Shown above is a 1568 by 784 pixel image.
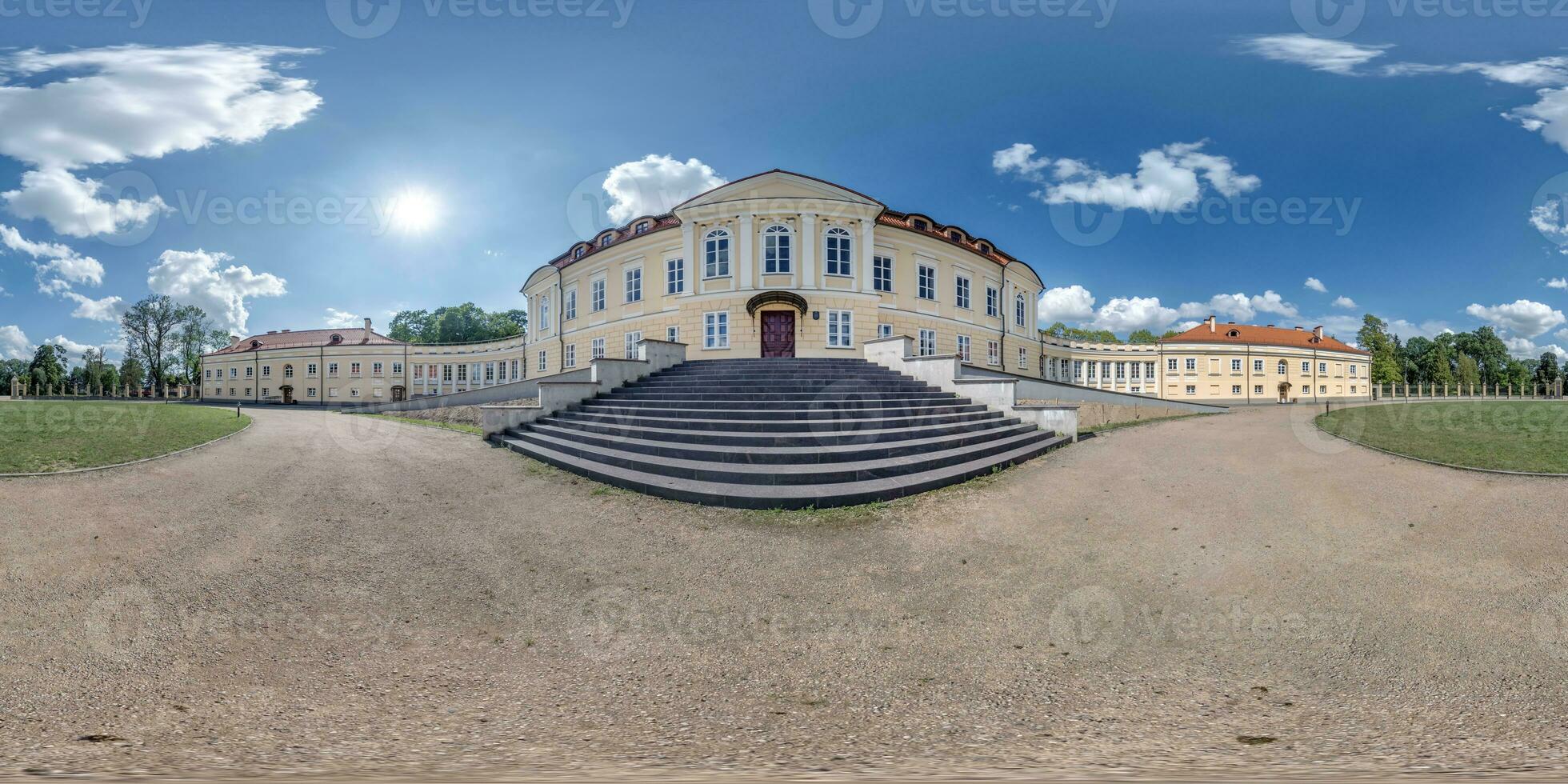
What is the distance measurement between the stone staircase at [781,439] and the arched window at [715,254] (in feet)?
27.4

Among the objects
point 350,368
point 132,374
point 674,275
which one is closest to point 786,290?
point 674,275

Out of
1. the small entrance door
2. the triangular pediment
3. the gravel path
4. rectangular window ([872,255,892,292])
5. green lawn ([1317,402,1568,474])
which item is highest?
the triangular pediment

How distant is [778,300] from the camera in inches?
853

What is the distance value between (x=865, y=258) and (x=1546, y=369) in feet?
379

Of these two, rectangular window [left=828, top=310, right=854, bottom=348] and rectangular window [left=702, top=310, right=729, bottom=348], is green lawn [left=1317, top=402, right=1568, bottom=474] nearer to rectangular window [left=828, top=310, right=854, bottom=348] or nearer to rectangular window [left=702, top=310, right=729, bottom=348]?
rectangular window [left=828, top=310, right=854, bottom=348]

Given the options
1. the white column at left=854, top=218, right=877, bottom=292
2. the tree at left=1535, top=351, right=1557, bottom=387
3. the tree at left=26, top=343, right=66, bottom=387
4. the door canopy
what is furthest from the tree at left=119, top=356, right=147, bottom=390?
the tree at left=1535, top=351, right=1557, bottom=387

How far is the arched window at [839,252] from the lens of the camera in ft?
73.3

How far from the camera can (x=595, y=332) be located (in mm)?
27797

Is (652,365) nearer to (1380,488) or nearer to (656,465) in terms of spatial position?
(656,465)

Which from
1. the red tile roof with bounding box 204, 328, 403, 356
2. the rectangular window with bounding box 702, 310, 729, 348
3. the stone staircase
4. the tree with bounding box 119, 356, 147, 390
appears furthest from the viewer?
the tree with bounding box 119, 356, 147, 390

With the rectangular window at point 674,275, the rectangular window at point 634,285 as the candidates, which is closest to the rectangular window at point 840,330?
the rectangular window at point 674,275

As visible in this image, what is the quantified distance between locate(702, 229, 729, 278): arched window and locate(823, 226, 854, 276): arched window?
13.1 ft

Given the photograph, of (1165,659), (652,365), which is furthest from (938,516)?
(652,365)

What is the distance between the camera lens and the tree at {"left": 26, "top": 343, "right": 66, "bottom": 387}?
7700 centimetres
